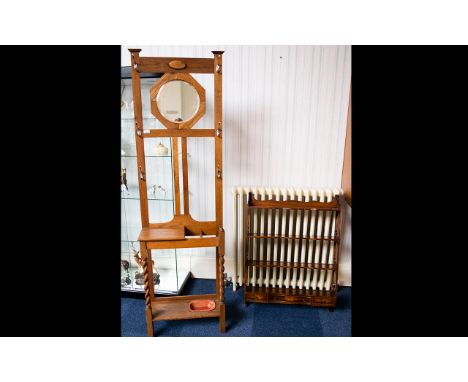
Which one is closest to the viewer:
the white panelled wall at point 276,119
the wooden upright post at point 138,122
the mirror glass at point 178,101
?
the wooden upright post at point 138,122

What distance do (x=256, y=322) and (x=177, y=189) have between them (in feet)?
3.81

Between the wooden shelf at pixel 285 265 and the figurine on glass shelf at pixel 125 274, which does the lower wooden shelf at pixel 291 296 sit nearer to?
the wooden shelf at pixel 285 265

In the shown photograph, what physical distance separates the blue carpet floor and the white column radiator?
19 centimetres

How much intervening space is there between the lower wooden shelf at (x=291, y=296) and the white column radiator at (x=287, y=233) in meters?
0.05

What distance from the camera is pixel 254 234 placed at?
7.77 ft

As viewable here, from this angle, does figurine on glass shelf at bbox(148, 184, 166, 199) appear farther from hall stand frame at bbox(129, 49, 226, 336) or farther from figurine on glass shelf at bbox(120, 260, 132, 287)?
figurine on glass shelf at bbox(120, 260, 132, 287)

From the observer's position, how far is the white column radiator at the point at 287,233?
2307 millimetres

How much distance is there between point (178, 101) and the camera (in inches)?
77.8

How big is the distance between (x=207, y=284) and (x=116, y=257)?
1867 millimetres

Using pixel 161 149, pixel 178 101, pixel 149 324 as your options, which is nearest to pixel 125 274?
pixel 149 324

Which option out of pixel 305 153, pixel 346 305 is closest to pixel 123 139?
pixel 305 153

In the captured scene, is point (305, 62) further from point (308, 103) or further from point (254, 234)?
point (254, 234)

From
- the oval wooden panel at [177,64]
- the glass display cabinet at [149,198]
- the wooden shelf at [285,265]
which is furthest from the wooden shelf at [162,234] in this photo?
the oval wooden panel at [177,64]

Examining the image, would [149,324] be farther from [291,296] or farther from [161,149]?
[161,149]
